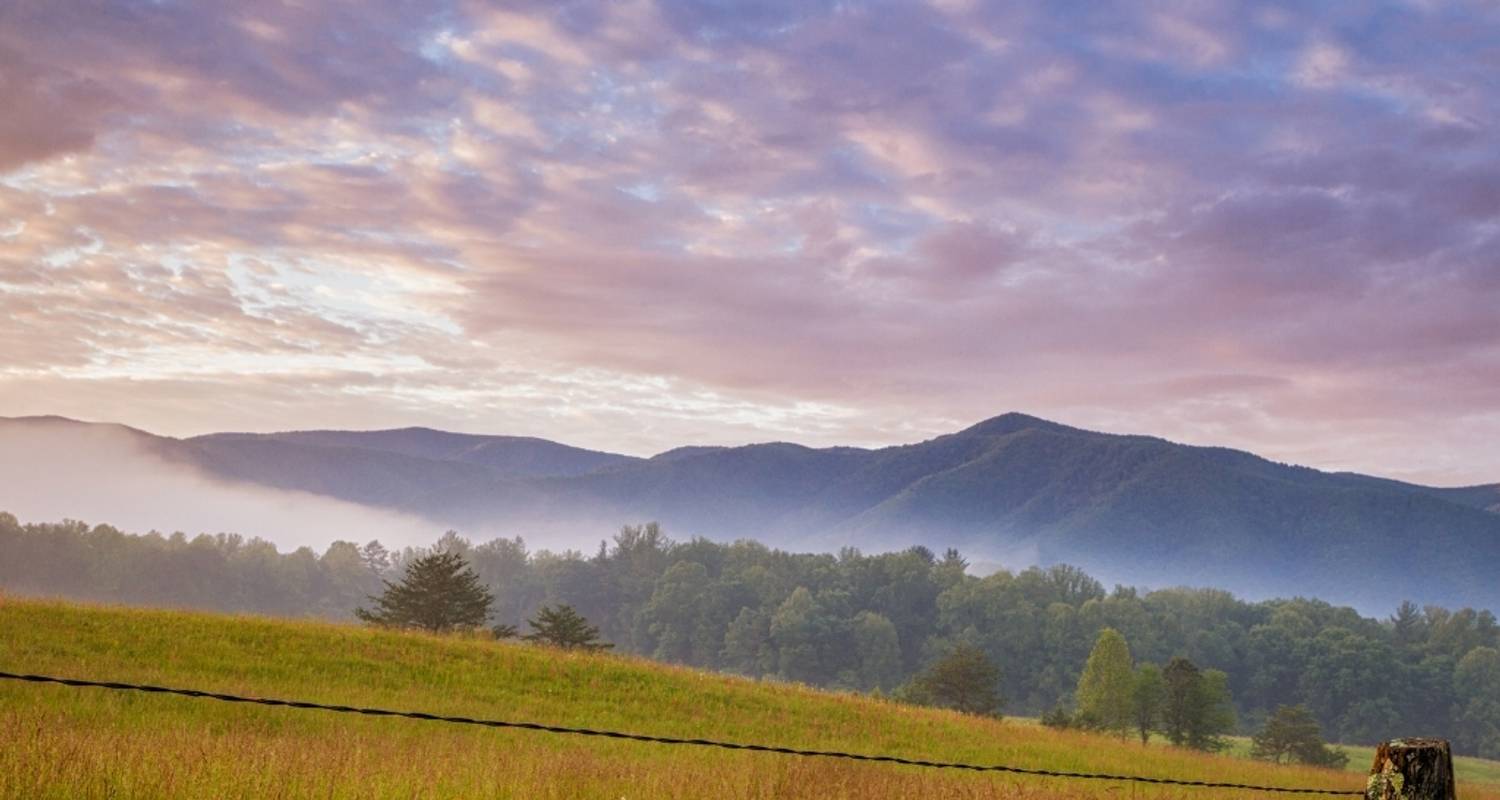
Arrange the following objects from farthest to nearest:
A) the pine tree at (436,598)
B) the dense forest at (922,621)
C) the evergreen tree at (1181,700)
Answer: the dense forest at (922,621) → the evergreen tree at (1181,700) → the pine tree at (436,598)

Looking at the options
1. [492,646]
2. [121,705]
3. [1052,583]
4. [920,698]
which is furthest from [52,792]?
[1052,583]

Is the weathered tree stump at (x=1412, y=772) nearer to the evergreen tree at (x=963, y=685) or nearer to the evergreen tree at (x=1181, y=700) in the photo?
the evergreen tree at (x=963, y=685)

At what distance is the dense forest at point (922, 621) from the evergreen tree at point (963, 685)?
53.9 metres

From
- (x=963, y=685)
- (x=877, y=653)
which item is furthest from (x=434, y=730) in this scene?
(x=877, y=653)

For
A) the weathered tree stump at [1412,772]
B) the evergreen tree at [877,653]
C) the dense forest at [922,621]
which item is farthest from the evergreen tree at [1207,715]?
the weathered tree stump at [1412,772]

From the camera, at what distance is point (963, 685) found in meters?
74.7

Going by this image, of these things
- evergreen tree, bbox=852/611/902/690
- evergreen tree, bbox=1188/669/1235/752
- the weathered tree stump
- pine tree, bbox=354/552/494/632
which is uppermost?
the weathered tree stump

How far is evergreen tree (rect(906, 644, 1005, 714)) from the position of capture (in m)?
75.2

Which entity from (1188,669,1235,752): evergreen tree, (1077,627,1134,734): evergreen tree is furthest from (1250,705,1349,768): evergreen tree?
(1077,627,1134,734): evergreen tree

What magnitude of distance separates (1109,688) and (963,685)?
11.7 meters

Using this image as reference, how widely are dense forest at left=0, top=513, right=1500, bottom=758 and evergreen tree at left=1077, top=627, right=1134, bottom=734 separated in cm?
5105

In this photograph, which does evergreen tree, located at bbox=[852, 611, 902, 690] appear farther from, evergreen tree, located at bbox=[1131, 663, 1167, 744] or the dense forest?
evergreen tree, located at bbox=[1131, 663, 1167, 744]

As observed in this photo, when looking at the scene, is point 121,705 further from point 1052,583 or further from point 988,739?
point 1052,583

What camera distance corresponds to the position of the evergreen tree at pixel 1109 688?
77188mm
